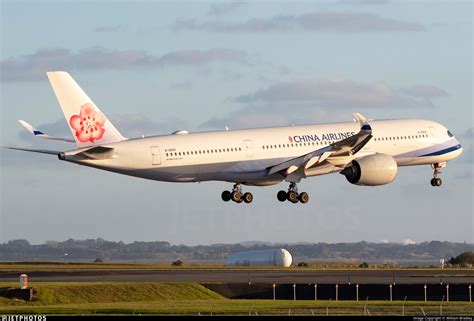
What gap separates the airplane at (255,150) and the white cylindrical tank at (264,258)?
2480 centimetres

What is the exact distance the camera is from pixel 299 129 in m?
86.1

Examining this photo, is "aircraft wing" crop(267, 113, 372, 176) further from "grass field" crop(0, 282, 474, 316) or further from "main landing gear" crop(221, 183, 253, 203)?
"grass field" crop(0, 282, 474, 316)

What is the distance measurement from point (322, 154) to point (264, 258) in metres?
33.7

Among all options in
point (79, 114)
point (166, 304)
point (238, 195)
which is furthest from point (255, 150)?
point (166, 304)

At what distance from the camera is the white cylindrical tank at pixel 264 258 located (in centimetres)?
11294

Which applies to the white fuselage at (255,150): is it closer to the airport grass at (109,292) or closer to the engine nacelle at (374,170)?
the engine nacelle at (374,170)

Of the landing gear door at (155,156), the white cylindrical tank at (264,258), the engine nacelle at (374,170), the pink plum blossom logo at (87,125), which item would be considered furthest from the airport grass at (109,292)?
the white cylindrical tank at (264,258)

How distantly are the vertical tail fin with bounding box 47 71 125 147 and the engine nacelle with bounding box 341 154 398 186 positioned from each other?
58.2ft

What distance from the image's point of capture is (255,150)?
8375 centimetres

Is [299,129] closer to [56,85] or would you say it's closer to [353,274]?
[353,274]

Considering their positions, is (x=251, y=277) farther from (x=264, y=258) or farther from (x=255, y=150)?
(x=264, y=258)

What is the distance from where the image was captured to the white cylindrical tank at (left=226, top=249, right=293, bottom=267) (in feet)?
371
